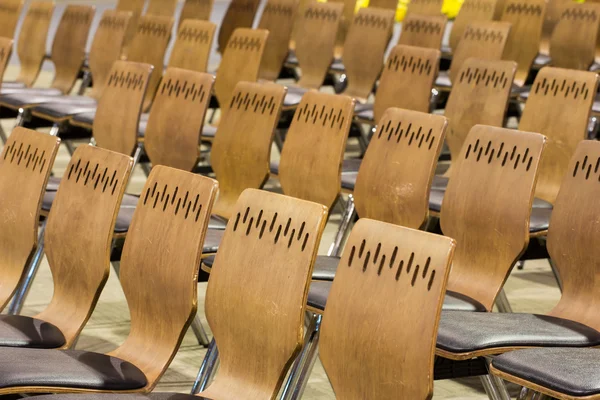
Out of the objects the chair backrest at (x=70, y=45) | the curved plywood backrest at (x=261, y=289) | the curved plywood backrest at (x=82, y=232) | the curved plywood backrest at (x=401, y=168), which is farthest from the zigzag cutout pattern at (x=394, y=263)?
the chair backrest at (x=70, y=45)

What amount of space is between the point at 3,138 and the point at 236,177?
2.81m

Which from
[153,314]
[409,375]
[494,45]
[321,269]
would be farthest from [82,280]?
[494,45]

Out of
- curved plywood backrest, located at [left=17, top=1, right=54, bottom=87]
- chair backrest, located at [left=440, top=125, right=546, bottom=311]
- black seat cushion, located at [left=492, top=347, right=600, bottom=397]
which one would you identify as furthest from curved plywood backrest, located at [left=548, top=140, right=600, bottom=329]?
curved plywood backrest, located at [left=17, top=1, right=54, bottom=87]

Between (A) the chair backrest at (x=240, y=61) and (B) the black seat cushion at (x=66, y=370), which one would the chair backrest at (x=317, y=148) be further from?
(A) the chair backrest at (x=240, y=61)

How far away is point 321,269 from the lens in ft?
10.8

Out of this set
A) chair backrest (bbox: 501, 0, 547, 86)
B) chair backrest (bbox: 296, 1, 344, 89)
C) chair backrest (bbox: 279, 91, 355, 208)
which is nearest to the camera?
chair backrest (bbox: 279, 91, 355, 208)

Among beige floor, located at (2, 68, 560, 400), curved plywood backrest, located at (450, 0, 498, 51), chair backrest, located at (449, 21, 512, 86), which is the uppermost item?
curved plywood backrest, located at (450, 0, 498, 51)

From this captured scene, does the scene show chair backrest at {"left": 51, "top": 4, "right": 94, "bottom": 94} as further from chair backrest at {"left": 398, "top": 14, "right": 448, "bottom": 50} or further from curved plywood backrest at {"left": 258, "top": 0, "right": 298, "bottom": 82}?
chair backrest at {"left": 398, "top": 14, "right": 448, "bottom": 50}

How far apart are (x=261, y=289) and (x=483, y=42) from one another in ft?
10.6

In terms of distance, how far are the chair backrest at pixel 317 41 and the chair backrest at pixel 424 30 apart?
0.43m

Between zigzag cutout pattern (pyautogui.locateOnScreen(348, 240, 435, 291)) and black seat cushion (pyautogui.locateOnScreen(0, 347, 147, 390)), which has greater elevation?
zigzag cutout pattern (pyautogui.locateOnScreen(348, 240, 435, 291))

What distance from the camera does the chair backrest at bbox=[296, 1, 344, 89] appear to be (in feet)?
20.1

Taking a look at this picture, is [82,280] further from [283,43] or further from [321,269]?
[283,43]

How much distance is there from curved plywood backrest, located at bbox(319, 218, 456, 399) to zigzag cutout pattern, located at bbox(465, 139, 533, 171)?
3.29 ft
